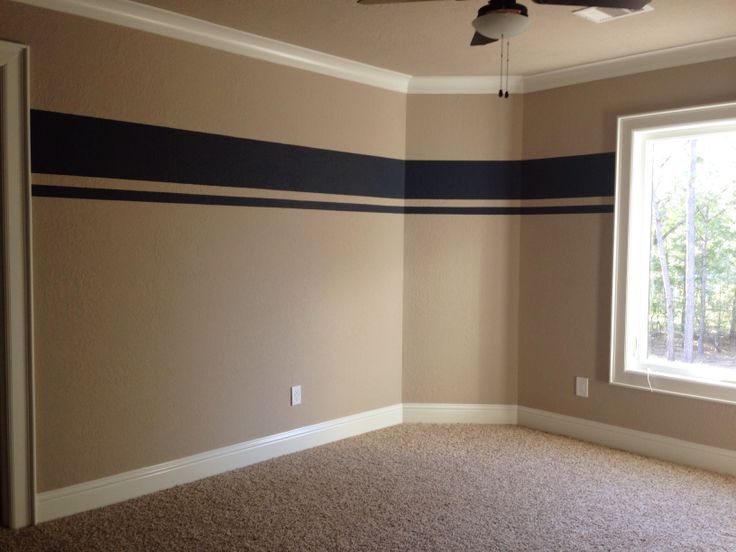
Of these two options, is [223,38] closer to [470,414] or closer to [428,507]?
[428,507]

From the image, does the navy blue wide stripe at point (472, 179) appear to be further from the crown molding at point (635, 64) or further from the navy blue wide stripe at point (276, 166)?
the crown molding at point (635, 64)

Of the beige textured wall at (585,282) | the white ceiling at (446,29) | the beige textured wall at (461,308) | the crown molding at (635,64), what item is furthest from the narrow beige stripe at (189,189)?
the crown molding at (635,64)

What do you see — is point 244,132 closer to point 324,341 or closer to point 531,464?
point 324,341

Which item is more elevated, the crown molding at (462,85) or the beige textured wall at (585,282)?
the crown molding at (462,85)

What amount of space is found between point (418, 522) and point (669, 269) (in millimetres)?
2312

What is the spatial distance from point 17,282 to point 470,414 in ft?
10.2

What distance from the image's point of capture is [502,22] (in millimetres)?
2275

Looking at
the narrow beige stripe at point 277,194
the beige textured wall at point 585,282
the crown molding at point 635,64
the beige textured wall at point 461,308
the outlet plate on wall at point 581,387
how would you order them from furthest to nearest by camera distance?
the beige textured wall at point 461,308 < the outlet plate on wall at point 581,387 < the beige textured wall at point 585,282 < the crown molding at point 635,64 < the narrow beige stripe at point 277,194

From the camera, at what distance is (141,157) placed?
10.9 ft

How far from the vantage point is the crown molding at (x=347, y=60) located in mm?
3180

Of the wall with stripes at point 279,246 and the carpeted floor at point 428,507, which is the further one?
the wall with stripes at point 279,246

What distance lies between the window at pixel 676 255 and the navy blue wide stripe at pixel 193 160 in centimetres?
160

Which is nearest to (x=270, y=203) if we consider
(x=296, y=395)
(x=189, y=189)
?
(x=189, y=189)

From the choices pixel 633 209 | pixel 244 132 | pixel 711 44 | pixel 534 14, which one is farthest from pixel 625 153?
pixel 244 132
